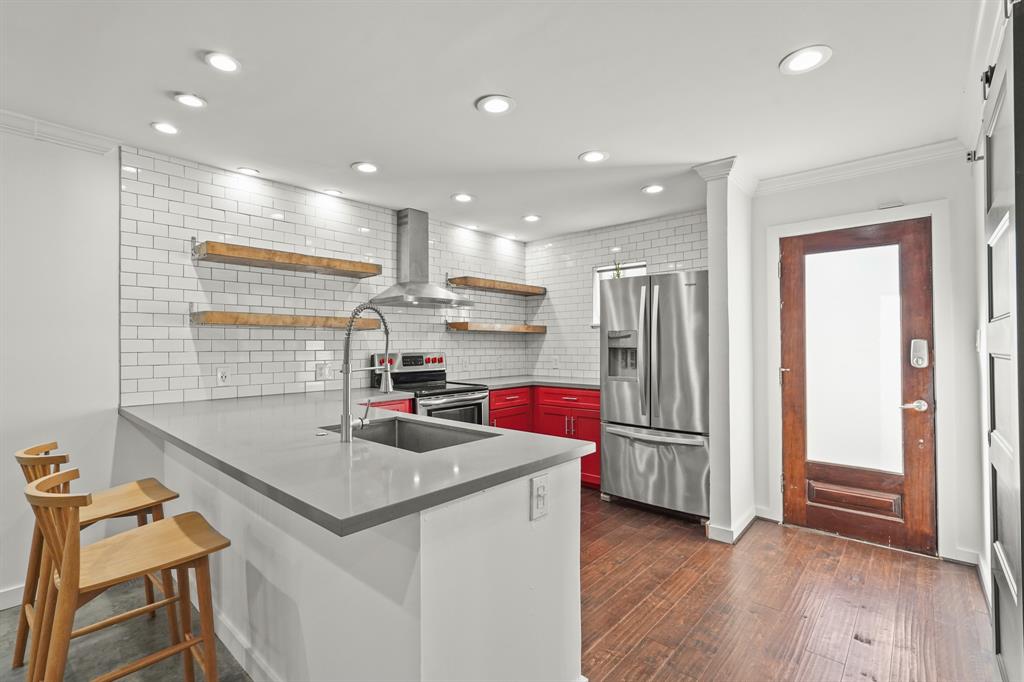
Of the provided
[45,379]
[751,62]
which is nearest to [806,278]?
[751,62]

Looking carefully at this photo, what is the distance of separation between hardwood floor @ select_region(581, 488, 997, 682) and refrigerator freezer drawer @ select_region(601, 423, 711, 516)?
306mm

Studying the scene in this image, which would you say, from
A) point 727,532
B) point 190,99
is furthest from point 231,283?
point 727,532

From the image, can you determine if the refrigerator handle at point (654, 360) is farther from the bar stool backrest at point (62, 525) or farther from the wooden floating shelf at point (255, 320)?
the bar stool backrest at point (62, 525)

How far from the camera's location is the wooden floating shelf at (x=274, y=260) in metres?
3.09

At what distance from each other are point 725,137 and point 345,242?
9.47 feet

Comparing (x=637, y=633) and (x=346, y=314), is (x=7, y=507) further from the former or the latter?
(x=637, y=633)

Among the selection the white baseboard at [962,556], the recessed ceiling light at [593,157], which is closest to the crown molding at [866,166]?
the recessed ceiling light at [593,157]

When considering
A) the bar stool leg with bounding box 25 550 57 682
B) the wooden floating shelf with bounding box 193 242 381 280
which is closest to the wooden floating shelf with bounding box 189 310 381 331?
the wooden floating shelf with bounding box 193 242 381 280

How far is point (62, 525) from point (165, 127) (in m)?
2.19

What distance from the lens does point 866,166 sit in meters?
3.26

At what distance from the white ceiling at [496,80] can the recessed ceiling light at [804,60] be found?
0.17ft

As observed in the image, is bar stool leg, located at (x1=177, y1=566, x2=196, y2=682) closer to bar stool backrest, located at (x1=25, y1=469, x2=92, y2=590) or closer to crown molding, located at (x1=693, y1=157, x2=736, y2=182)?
bar stool backrest, located at (x1=25, y1=469, x2=92, y2=590)

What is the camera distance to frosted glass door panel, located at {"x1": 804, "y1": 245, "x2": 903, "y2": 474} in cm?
321

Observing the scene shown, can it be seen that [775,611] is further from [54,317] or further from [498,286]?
[54,317]
